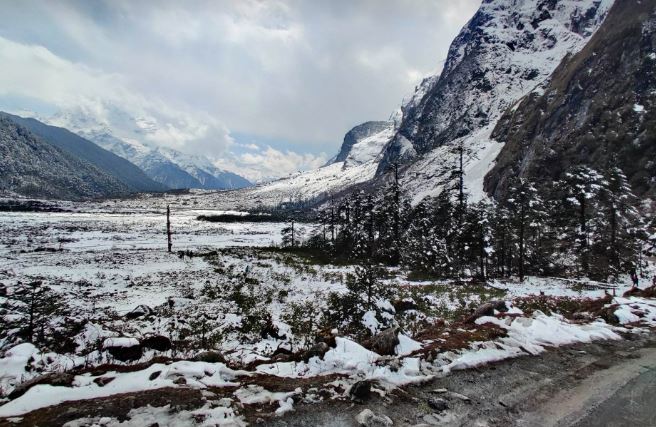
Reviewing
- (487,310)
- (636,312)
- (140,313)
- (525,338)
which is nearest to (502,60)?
(636,312)

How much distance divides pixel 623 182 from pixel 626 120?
2806 centimetres

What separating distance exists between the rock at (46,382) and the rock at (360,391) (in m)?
4.24

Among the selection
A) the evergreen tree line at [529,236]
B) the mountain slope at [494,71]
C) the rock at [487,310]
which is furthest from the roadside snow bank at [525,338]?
the mountain slope at [494,71]

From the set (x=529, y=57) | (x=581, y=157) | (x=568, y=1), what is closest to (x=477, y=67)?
(x=529, y=57)

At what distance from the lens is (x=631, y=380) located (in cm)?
657

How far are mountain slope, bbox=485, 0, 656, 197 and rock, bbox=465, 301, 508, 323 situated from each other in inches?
1543

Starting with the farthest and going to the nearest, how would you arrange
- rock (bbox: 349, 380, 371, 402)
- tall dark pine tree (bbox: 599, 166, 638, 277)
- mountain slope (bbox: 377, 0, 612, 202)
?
mountain slope (bbox: 377, 0, 612, 202)
tall dark pine tree (bbox: 599, 166, 638, 277)
rock (bbox: 349, 380, 371, 402)

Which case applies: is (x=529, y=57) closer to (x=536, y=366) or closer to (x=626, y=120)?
(x=626, y=120)

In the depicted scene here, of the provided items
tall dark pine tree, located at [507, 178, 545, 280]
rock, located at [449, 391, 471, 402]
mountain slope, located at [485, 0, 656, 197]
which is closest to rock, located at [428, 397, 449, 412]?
rock, located at [449, 391, 471, 402]

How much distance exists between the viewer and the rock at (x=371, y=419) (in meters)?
4.87

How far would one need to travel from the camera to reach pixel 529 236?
140 ft

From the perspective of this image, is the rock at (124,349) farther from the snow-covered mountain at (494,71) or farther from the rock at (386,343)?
the snow-covered mountain at (494,71)

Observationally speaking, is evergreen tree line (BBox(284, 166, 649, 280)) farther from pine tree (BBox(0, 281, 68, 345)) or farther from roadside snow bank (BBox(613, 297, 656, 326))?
pine tree (BBox(0, 281, 68, 345))

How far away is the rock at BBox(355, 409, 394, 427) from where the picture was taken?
4872 mm
